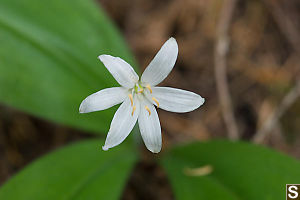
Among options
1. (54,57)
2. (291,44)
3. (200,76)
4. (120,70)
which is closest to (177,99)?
(120,70)

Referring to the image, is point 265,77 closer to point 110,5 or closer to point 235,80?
point 235,80

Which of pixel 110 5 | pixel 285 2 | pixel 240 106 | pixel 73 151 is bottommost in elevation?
pixel 73 151

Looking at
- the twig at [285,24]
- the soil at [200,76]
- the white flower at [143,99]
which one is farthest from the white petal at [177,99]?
the twig at [285,24]

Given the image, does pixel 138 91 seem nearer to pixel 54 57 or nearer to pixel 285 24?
pixel 54 57

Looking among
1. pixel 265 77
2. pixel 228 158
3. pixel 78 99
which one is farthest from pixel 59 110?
pixel 265 77

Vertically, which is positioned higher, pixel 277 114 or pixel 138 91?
pixel 277 114
